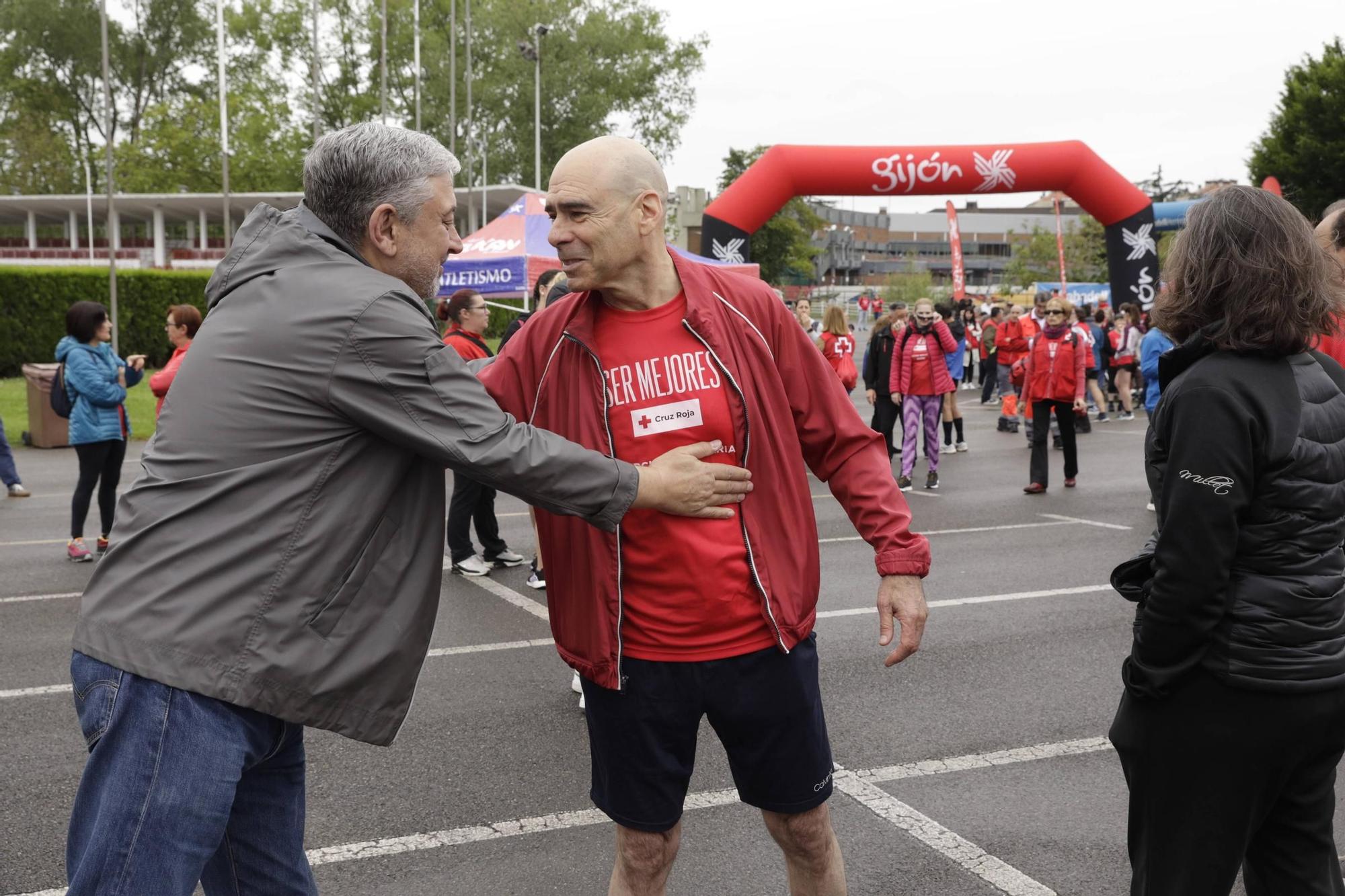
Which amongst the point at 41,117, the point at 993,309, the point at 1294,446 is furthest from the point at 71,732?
the point at 41,117

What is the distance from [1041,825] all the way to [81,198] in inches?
2568

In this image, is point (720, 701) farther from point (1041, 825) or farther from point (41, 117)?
point (41, 117)

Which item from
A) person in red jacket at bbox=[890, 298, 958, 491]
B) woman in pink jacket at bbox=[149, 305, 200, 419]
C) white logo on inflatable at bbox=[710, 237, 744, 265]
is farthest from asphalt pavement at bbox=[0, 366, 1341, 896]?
white logo on inflatable at bbox=[710, 237, 744, 265]

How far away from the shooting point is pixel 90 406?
28.7ft

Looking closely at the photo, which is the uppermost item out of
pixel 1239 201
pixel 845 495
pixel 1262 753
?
pixel 1239 201

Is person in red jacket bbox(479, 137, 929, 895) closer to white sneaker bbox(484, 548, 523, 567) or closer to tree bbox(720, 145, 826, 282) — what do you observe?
white sneaker bbox(484, 548, 523, 567)

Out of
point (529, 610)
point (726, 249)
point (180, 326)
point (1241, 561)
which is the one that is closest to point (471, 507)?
point (529, 610)

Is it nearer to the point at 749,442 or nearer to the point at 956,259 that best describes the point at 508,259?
the point at 956,259

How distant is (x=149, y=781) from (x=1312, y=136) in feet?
156

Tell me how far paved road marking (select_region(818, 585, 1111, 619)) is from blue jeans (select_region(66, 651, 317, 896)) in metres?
5.10

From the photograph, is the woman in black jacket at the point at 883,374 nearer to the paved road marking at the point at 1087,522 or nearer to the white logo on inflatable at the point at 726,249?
the paved road marking at the point at 1087,522

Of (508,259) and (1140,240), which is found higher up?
(1140,240)

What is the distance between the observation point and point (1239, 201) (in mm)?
2445

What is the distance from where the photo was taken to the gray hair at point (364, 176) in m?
2.26
